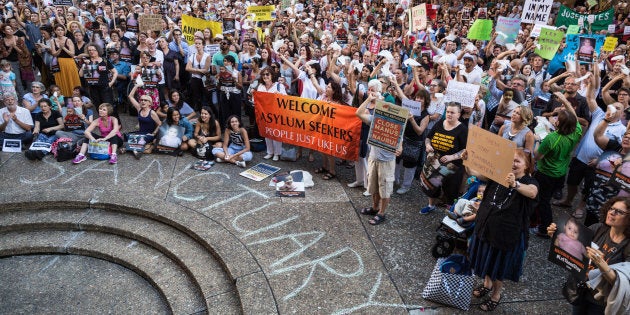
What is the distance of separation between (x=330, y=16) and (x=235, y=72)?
872cm

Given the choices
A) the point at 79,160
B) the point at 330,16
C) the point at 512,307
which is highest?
the point at 330,16

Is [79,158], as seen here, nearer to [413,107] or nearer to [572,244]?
[413,107]

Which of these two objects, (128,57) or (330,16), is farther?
(330,16)

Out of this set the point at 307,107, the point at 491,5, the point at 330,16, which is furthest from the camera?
the point at 491,5

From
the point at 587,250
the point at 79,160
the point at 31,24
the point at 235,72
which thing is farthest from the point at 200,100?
the point at 587,250

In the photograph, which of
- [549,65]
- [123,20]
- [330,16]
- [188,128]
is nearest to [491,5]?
[330,16]

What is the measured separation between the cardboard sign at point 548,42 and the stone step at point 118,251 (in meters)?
8.33

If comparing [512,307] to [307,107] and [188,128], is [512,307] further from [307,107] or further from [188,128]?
[188,128]

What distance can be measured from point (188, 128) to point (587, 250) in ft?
22.3

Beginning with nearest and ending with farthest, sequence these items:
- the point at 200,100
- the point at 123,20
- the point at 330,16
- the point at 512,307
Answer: the point at 512,307 < the point at 200,100 < the point at 123,20 < the point at 330,16

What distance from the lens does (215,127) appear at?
8.15 meters

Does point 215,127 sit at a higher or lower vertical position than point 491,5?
lower

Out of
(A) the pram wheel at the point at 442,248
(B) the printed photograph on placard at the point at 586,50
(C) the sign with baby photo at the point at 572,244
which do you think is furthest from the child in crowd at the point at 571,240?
(B) the printed photograph on placard at the point at 586,50

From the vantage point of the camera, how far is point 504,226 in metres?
4.16
